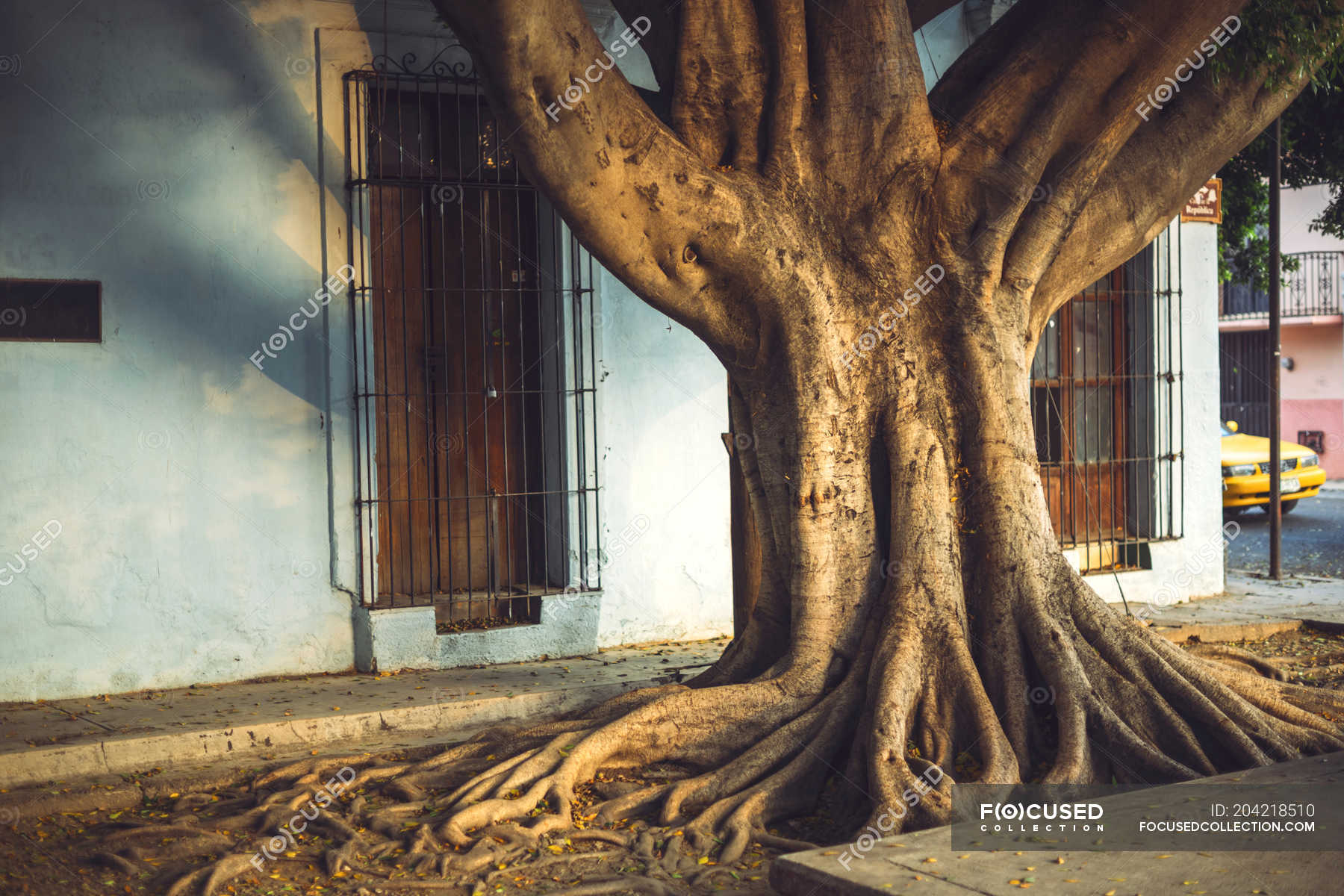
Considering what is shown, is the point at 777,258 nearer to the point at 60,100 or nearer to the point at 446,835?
the point at 446,835

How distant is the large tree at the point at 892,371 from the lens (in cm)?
564

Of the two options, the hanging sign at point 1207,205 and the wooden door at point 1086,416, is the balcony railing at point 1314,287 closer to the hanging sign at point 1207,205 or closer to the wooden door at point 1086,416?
the hanging sign at point 1207,205

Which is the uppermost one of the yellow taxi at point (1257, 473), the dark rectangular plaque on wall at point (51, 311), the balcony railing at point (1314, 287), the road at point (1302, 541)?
the balcony railing at point (1314, 287)

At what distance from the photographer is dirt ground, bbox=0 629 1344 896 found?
4.54 meters

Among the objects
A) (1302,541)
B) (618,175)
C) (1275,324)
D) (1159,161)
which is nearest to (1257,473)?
(1302,541)

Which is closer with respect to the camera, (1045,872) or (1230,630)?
(1045,872)

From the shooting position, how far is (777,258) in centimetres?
596

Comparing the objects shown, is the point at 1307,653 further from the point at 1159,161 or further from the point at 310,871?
the point at 310,871

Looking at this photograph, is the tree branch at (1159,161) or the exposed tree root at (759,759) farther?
the tree branch at (1159,161)

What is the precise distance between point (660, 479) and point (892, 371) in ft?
10.7

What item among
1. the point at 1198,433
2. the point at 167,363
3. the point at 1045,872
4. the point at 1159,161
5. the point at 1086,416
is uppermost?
the point at 1159,161

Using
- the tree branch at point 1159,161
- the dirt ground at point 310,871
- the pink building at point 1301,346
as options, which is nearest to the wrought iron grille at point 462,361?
the dirt ground at point 310,871

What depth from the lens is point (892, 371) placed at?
20.2 feet

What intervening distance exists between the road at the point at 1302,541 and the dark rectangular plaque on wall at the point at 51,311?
10.5 metres
